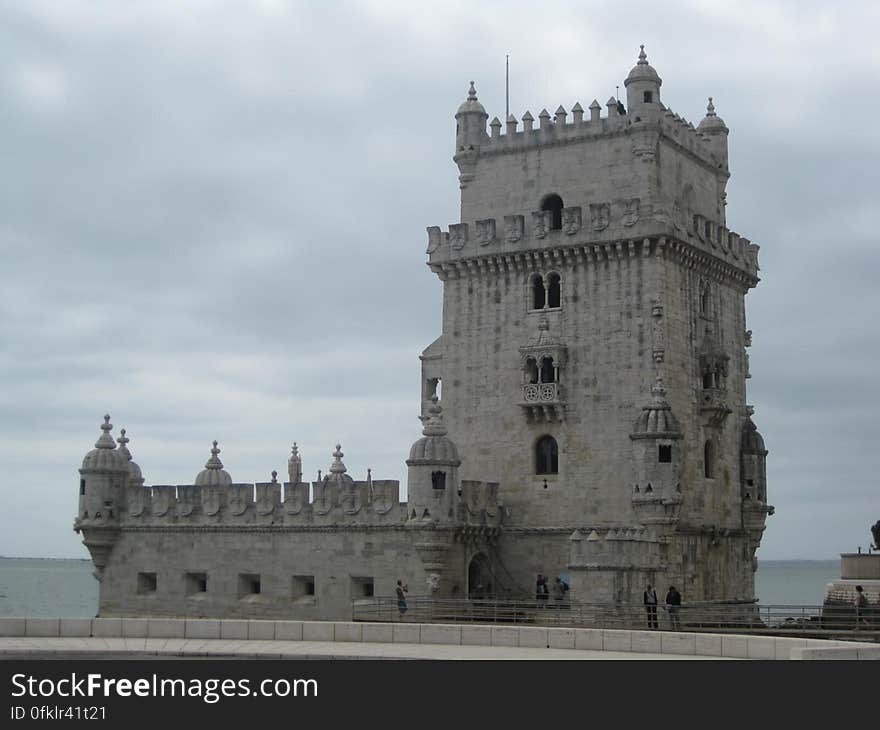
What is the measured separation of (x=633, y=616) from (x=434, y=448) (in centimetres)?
930

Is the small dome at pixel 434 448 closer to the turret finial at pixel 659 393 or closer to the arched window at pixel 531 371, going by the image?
the arched window at pixel 531 371

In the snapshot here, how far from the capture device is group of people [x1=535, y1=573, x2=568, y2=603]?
1812 inches

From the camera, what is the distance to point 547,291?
49312 millimetres

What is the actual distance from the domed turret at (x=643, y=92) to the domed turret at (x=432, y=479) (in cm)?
1390

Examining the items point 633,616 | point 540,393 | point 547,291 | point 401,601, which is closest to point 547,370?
point 540,393

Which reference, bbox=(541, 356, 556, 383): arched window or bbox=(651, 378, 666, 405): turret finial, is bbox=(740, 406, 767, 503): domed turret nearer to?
bbox=(651, 378, 666, 405): turret finial

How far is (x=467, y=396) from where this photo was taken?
50.1 metres

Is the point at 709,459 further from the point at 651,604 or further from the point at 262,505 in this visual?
the point at 262,505

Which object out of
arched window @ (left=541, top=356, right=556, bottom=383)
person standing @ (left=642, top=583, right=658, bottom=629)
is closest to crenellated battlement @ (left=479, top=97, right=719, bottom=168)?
arched window @ (left=541, top=356, right=556, bottom=383)

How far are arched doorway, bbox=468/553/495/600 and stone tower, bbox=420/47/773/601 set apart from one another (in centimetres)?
70
